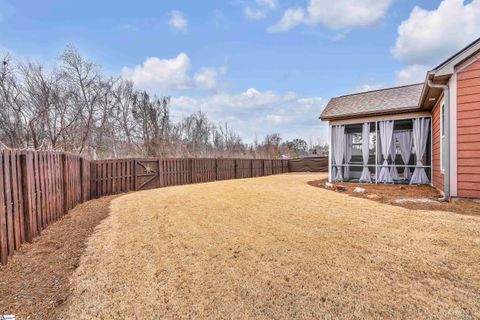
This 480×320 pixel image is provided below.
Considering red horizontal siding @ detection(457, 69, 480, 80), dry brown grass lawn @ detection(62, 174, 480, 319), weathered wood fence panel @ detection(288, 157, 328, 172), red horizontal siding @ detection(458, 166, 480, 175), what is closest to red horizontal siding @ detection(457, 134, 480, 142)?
red horizontal siding @ detection(458, 166, 480, 175)

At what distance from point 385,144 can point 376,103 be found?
65.5 inches

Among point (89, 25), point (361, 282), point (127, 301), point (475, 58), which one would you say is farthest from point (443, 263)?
point (89, 25)

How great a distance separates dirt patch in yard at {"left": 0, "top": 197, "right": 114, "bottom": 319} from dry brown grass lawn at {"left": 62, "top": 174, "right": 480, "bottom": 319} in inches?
5.5

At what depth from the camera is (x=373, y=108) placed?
9.76m

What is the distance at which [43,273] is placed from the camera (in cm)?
275

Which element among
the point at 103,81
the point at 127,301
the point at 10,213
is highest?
the point at 103,81

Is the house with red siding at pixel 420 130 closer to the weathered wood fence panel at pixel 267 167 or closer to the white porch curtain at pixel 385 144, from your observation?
the white porch curtain at pixel 385 144

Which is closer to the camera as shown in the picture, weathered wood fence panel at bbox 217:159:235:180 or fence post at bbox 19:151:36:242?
fence post at bbox 19:151:36:242

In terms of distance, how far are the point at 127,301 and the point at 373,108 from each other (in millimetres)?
10067

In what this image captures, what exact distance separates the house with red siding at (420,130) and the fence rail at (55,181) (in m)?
7.04

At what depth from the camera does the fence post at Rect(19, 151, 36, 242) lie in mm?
3594

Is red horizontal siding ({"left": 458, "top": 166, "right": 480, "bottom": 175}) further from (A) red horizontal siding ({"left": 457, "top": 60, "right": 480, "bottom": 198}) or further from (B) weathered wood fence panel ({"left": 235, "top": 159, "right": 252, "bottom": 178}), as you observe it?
(B) weathered wood fence panel ({"left": 235, "top": 159, "right": 252, "bottom": 178})

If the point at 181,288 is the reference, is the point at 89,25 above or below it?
above

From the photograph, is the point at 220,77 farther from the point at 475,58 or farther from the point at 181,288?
the point at 181,288
